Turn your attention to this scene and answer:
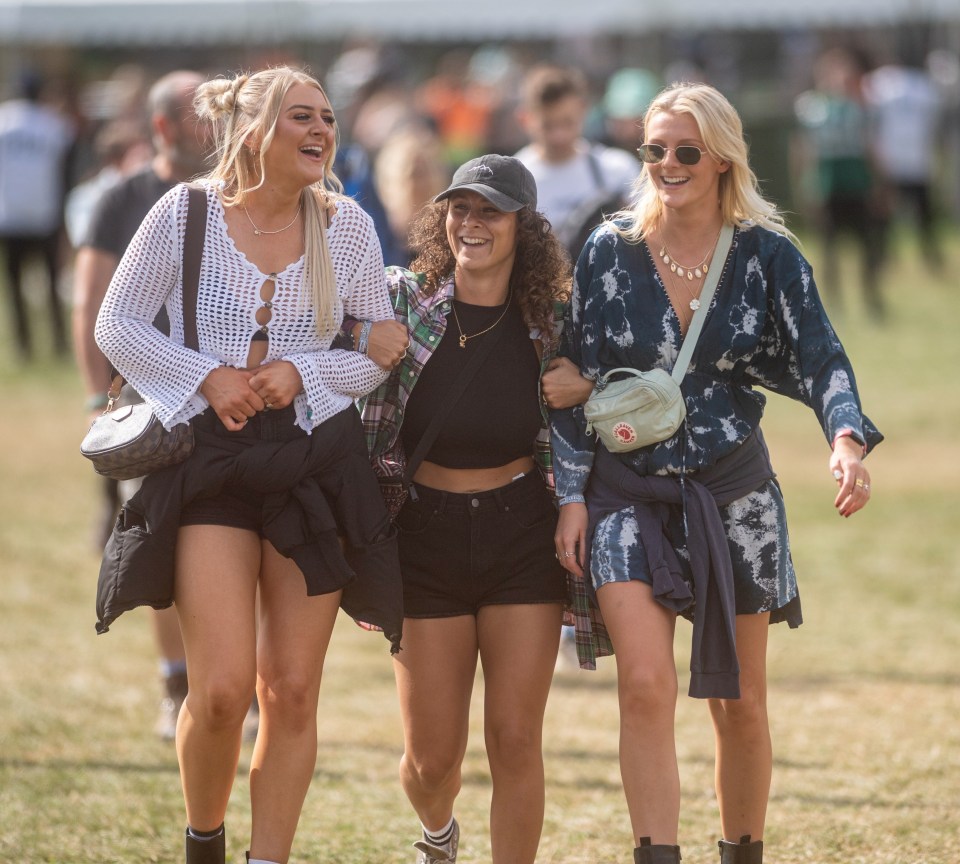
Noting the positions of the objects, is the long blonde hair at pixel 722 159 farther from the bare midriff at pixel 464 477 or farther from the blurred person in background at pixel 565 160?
the blurred person in background at pixel 565 160

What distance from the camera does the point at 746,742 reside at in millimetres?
4332

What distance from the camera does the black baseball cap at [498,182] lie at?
4227 mm

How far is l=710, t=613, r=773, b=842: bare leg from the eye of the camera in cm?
427

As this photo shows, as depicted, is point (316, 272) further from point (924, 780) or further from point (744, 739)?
point (924, 780)

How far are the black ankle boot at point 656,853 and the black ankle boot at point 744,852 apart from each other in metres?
0.46

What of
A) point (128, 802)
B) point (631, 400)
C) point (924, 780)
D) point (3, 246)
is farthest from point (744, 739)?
point (3, 246)

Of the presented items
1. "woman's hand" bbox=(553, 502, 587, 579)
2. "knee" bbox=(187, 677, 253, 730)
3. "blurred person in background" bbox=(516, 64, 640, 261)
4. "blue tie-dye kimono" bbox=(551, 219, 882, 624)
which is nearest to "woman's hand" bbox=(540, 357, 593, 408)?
"blue tie-dye kimono" bbox=(551, 219, 882, 624)

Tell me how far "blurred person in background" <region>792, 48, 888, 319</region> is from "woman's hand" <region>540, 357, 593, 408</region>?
43.1 ft

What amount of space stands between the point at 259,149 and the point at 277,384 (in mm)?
626

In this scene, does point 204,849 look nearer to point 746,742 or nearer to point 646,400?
point 746,742

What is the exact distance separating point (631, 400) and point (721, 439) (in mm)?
293

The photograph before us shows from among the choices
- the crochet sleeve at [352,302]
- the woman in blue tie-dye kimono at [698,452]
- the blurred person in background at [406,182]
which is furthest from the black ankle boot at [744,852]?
the blurred person in background at [406,182]

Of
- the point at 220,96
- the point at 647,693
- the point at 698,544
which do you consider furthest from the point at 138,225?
the point at 647,693

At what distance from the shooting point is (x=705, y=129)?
418 cm
